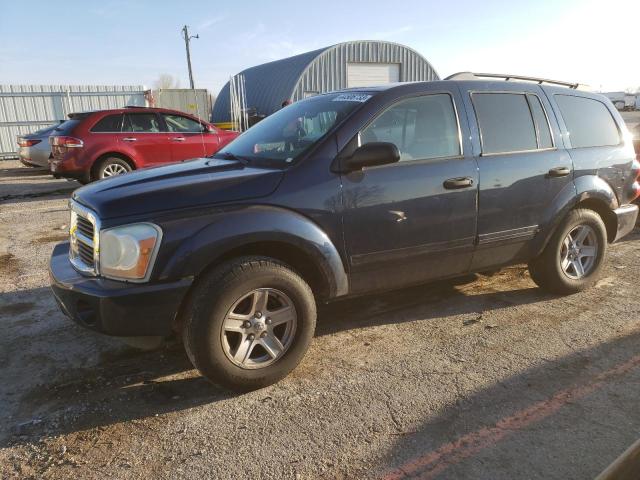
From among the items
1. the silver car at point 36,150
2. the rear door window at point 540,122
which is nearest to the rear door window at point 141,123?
the silver car at point 36,150

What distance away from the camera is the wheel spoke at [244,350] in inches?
113

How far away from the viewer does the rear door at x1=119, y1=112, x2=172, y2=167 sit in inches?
390

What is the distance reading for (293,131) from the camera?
11.8ft

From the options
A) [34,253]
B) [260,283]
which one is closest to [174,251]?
[260,283]

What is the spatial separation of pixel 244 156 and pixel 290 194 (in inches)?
32.6

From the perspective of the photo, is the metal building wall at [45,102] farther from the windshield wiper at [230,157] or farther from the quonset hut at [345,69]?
the windshield wiper at [230,157]

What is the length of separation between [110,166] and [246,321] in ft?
26.4

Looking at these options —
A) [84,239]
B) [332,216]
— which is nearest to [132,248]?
[84,239]

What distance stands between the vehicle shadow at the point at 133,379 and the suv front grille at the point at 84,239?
74 centimetres

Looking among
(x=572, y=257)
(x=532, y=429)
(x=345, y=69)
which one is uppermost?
(x=345, y=69)

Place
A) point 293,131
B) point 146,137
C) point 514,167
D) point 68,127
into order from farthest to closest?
point 146,137
point 68,127
point 514,167
point 293,131

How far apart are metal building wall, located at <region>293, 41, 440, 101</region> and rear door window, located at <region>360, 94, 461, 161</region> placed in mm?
21280

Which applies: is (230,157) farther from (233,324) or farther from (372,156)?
(233,324)

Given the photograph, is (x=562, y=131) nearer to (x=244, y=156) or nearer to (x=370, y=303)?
(x=370, y=303)
